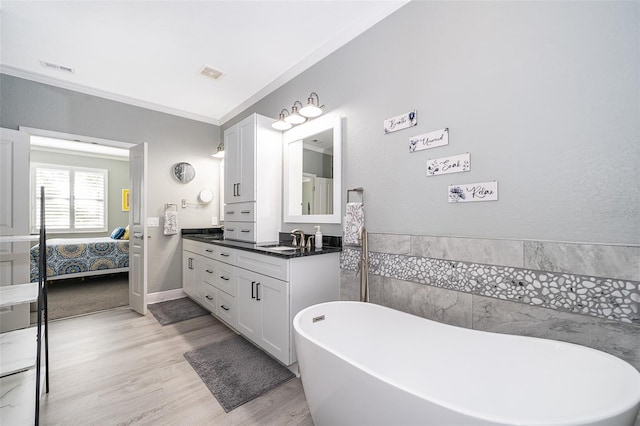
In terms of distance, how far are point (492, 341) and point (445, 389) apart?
338 mm

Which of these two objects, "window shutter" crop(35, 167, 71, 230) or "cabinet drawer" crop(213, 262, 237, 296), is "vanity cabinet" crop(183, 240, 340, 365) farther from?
"window shutter" crop(35, 167, 71, 230)

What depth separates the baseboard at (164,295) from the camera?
3.55 meters

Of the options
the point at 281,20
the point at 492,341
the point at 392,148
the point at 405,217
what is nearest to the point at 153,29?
the point at 281,20

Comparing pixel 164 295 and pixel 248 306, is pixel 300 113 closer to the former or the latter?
pixel 248 306

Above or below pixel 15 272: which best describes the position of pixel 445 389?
below

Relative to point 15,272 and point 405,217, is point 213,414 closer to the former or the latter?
point 405,217

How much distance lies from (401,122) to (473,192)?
2.32 ft

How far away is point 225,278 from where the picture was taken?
2.65m

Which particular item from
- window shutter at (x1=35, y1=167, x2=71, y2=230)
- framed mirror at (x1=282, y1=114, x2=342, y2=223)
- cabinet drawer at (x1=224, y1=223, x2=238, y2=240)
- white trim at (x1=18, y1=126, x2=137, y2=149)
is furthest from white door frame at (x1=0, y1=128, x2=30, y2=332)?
window shutter at (x1=35, y1=167, x2=71, y2=230)

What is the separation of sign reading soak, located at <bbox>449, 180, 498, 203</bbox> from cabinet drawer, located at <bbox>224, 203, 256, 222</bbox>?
1.91 metres

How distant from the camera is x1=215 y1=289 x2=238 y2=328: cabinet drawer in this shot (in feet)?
8.20

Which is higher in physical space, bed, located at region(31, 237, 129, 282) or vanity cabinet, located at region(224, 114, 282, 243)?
vanity cabinet, located at region(224, 114, 282, 243)

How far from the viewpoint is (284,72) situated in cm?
286

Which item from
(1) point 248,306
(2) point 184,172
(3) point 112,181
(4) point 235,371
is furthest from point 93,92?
(3) point 112,181
